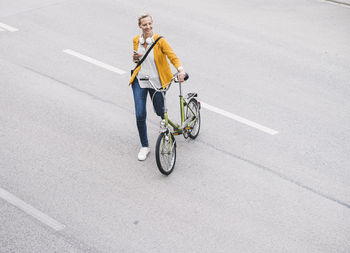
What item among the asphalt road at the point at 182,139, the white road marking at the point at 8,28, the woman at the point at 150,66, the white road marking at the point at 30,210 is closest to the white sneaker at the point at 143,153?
the asphalt road at the point at 182,139

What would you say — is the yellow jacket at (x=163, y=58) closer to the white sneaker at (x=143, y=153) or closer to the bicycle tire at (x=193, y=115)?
the bicycle tire at (x=193, y=115)

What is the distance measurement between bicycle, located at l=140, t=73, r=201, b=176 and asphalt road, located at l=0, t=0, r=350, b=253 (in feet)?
0.65

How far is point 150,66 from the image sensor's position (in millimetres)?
6910

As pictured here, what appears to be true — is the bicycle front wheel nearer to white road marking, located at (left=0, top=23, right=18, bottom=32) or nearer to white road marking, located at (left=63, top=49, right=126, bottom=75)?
white road marking, located at (left=63, top=49, right=126, bottom=75)

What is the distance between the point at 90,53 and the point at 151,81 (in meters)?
4.01

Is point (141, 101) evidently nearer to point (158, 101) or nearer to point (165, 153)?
point (158, 101)

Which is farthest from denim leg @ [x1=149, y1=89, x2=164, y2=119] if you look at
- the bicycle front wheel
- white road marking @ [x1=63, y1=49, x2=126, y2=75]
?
white road marking @ [x1=63, y1=49, x2=126, y2=75]

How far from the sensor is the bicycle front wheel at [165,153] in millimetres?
6789

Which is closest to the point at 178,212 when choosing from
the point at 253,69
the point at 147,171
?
the point at 147,171

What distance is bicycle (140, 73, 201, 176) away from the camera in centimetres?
685

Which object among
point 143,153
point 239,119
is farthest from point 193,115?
point 239,119

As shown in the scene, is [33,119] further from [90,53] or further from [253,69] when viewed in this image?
[253,69]

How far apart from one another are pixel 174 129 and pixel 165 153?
0.54m

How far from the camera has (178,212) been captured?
6523mm
